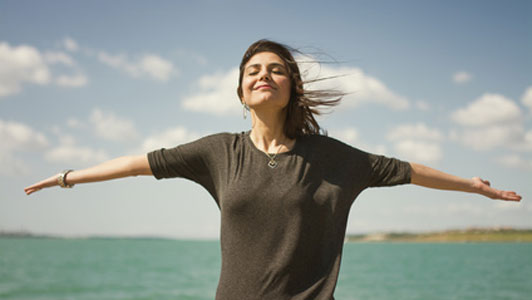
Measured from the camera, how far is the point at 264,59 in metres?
2.86

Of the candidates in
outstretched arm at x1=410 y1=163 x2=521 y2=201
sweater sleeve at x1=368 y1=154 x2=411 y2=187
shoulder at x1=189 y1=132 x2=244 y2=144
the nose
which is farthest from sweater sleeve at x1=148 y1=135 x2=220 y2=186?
outstretched arm at x1=410 y1=163 x2=521 y2=201

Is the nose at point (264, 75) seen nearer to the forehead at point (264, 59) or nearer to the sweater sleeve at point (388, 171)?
the forehead at point (264, 59)

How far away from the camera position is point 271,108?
2.83m

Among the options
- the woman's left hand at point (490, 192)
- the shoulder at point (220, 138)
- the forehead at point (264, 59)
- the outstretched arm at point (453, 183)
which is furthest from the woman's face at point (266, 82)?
the woman's left hand at point (490, 192)

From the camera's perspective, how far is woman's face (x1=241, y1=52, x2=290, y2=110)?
9.11 ft

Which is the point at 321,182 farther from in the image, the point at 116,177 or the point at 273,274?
the point at 116,177

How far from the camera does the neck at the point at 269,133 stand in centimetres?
287

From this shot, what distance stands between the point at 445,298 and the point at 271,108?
2591 cm

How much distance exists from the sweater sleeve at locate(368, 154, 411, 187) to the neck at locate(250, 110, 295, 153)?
0.56 metres

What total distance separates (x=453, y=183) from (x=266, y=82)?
1399mm

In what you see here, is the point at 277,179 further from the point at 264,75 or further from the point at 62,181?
the point at 62,181

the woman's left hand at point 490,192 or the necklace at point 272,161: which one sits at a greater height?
the necklace at point 272,161

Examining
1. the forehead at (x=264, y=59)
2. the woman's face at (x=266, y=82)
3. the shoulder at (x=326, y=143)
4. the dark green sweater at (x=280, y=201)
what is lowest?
the dark green sweater at (x=280, y=201)

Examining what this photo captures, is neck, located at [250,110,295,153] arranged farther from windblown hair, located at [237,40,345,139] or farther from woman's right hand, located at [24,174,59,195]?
woman's right hand, located at [24,174,59,195]
